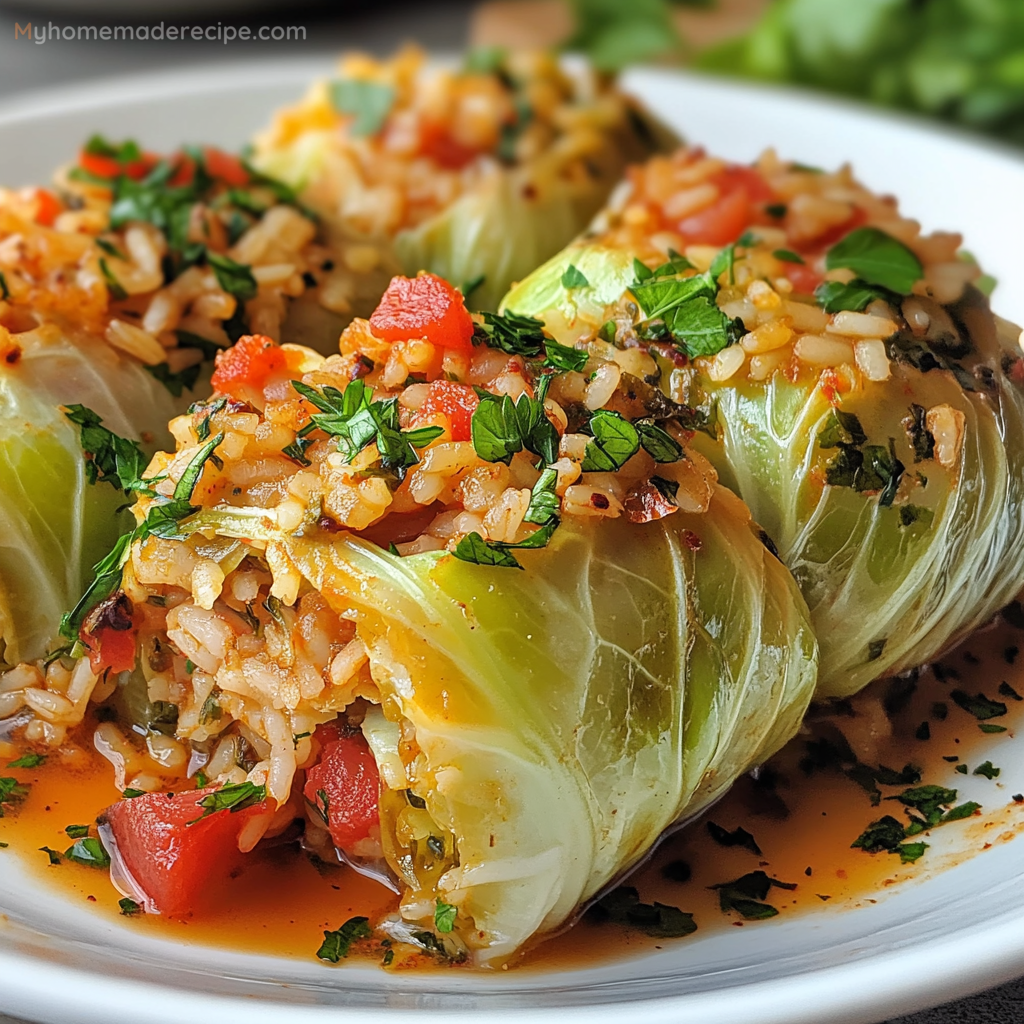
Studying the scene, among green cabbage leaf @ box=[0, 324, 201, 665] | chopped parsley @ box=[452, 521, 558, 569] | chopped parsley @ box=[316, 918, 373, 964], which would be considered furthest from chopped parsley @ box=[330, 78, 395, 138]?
chopped parsley @ box=[316, 918, 373, 964]

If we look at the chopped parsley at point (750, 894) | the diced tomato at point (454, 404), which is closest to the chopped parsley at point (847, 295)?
the diced tomato at point (454, 404)

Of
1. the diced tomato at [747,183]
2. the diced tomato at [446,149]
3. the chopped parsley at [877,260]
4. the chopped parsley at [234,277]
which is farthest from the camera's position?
the diced tomato at [446,149]

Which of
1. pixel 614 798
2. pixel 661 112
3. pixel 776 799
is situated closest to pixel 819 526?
pixel 776 799

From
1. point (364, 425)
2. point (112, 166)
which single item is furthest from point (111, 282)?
point (364, 425)

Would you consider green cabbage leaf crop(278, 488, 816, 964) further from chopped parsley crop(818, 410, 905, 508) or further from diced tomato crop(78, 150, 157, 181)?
diced tomato crop(78, 150, 157, 181)

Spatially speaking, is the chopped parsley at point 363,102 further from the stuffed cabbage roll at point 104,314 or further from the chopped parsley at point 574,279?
the chopped parsley at point 574,279

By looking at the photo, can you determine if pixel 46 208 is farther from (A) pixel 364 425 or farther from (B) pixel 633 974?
(B) pixel 633 974
